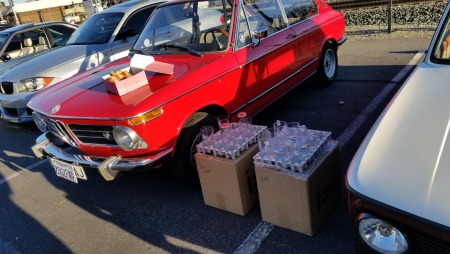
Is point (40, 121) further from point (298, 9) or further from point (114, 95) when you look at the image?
point (298, 9)

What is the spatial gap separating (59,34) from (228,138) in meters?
6.68

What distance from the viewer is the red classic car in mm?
3033

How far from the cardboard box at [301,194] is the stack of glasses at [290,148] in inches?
2.1

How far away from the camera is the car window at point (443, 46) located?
2.77m

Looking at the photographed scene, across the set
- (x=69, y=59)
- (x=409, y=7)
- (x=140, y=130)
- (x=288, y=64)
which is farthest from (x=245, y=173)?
(x=409, y=7)

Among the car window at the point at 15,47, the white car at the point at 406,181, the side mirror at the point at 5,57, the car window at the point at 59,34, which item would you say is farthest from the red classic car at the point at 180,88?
the car window at the point at 15,47

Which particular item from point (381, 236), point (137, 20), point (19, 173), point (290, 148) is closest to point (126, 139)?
point (290, 148)

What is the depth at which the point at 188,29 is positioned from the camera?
4145mm

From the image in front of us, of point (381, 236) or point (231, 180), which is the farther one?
point (231, 180)

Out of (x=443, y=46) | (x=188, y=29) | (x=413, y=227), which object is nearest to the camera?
(x=413, y=227)

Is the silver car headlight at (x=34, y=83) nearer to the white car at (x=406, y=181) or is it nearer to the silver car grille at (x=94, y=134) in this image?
the silver car grille at (x=94, y=134)

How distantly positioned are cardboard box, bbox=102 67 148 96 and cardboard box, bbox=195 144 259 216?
86 centimetres

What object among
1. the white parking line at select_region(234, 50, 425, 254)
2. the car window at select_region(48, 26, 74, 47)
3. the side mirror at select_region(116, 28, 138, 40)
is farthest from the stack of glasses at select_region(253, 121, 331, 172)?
the car window at select_region(48, 26, 74, 47)

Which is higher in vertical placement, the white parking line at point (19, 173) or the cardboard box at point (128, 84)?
the cardboard box at point (128, 84)
